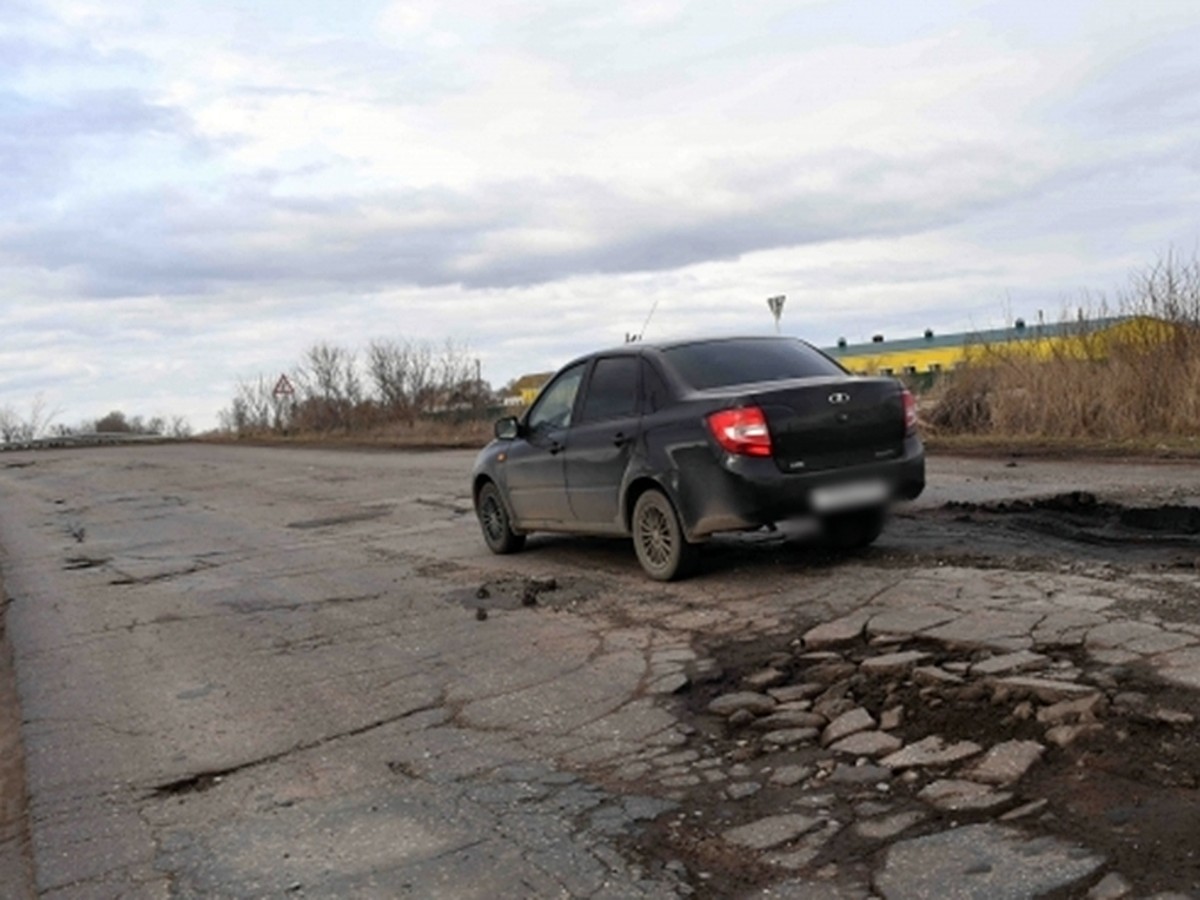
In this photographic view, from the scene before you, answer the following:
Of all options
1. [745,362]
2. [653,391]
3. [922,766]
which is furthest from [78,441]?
[922,766]

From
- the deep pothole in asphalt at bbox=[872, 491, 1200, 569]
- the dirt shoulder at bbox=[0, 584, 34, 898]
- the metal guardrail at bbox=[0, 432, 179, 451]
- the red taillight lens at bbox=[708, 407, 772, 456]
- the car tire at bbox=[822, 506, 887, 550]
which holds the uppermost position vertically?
the metal guardrail at bbox=[0, 432, 179, 451]

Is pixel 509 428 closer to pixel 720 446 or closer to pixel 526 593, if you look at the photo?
pixel 526 593

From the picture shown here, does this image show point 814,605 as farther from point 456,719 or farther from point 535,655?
point 456,719

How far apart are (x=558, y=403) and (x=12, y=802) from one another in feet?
17.2

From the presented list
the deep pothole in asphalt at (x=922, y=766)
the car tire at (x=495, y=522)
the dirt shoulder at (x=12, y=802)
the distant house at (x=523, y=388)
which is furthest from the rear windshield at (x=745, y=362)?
the distant house at (x=523, y=388)

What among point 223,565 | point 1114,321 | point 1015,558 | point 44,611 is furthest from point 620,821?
point 1114,321

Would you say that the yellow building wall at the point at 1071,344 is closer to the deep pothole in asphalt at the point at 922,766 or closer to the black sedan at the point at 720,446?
the black sedan at the point at 720,446

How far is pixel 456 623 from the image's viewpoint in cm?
780

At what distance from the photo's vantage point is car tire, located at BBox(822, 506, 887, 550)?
27.4 feet

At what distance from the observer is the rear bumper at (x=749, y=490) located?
293 inches

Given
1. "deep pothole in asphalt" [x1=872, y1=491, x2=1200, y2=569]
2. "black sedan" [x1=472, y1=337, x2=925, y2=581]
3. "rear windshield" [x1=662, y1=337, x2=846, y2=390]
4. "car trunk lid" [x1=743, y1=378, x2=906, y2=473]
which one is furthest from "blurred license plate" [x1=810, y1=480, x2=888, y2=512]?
"rear windshield" [x1=662, y1=337, x2=846, y2=390]

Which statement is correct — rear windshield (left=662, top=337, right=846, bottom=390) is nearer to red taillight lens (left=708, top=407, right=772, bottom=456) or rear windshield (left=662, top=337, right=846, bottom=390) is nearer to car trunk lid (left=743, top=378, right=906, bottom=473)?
car trunk lid (left=743, top=378, right=906, bottom=473)

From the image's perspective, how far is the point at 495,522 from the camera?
35.2 feet

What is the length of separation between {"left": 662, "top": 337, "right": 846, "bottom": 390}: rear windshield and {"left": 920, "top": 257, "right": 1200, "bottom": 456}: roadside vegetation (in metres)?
7.43
